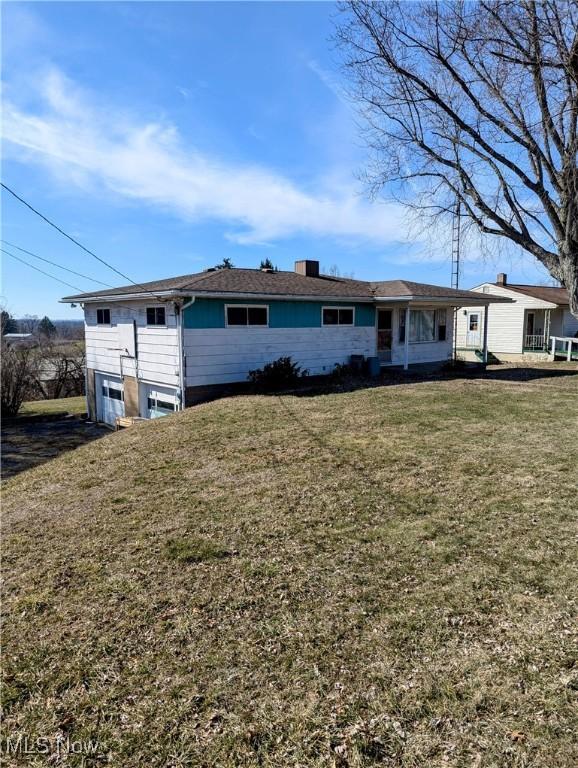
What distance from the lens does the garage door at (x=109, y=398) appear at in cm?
1667

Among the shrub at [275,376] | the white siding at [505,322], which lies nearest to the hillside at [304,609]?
the shrub at [275,376]

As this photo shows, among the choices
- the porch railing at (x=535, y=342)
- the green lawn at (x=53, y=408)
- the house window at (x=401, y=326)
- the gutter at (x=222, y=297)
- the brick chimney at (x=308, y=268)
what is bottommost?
the green lawn at (x=53, y=408)

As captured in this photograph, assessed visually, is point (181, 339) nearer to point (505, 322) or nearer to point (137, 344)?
point (137, 344)

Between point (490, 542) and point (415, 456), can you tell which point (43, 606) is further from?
point (415, 456)

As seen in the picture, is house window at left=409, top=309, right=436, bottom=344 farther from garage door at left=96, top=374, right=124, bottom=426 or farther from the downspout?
garage door at left=96, top=374, right=124, bottom=426

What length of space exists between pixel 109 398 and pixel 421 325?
40.4 feet

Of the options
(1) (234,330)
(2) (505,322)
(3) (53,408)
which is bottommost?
(3) (53,408)

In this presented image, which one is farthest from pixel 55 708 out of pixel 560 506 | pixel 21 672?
pixel 560 506

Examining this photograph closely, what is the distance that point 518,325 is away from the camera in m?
26.7

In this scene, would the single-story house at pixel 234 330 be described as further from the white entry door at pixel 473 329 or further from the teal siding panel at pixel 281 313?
the white entry door at pixel 473 329

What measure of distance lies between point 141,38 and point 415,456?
8.95 m

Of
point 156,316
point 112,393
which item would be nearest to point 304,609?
point 156,316

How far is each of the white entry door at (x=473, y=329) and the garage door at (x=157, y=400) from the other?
19.4m

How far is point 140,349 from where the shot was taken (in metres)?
14.6
